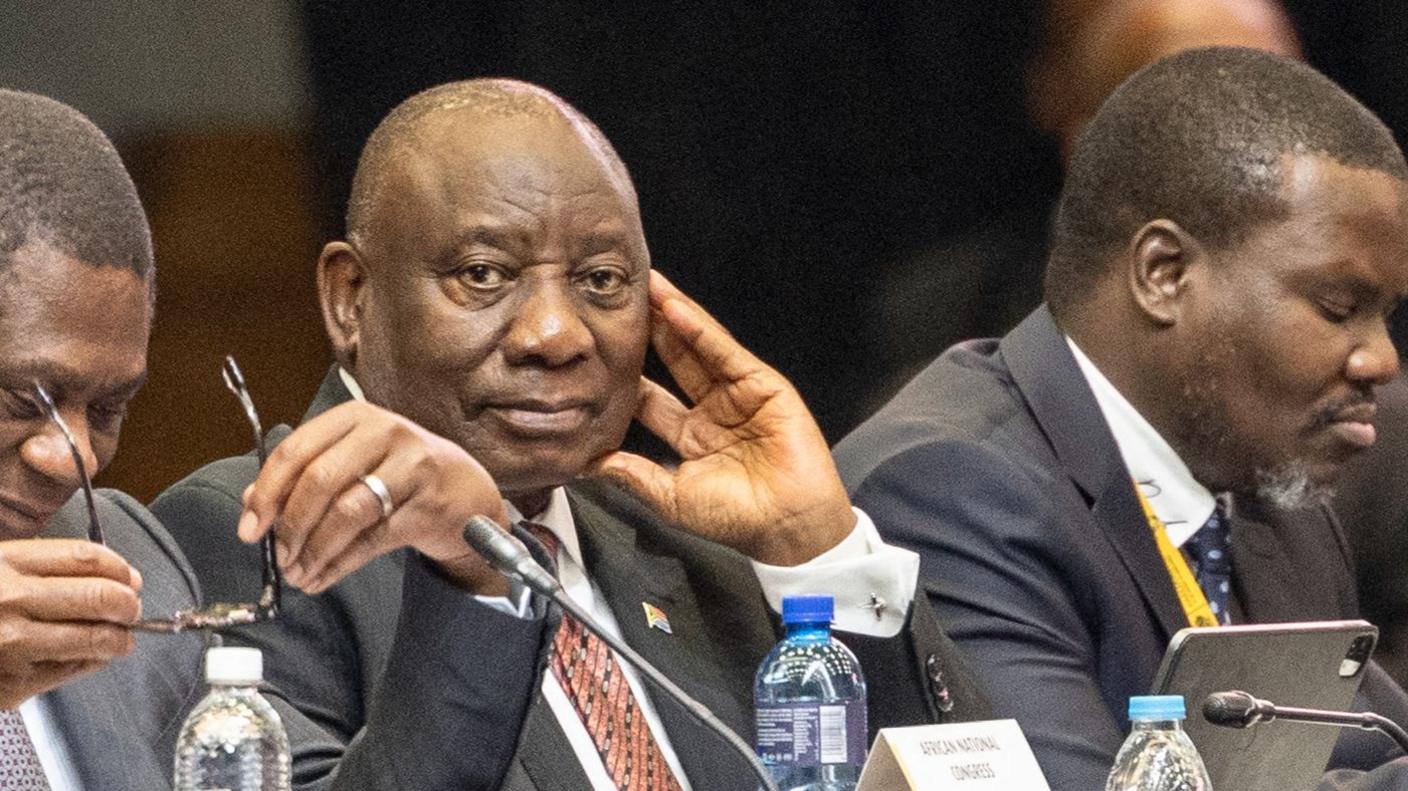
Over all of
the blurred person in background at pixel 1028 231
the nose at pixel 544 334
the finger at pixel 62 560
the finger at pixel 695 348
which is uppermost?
the finger at pixel 62 560

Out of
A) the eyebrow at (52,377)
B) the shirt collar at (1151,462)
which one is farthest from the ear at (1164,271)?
the eyebrow at (52,377)

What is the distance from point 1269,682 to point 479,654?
3.23ft

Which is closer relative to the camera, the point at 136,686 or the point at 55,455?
the point at 55,455

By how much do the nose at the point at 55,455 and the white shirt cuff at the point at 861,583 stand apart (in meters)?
0.93

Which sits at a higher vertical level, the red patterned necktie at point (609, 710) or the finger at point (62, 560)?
the finger at point (62, 560)

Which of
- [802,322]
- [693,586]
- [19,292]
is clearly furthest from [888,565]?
[802,322]

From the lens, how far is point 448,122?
9.56 feet

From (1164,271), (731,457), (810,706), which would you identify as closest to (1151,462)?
(1164,271)

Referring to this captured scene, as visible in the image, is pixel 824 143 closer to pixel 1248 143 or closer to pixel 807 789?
pixel 1248 143

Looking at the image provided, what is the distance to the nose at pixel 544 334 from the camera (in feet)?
9.30

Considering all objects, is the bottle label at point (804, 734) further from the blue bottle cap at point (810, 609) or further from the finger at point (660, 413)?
the finger at point (660, 413)

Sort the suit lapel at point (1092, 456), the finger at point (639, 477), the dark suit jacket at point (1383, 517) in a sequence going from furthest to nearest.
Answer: the dark suit jacket at point (1383, 517) → the suit lapel at point (1092, 456) → the finger at point (639, 477)

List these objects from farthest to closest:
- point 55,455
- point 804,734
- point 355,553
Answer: point 804,734 → point 55,455 → point 355,553

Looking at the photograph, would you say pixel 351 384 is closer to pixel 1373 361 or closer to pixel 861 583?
pixel 861 583
